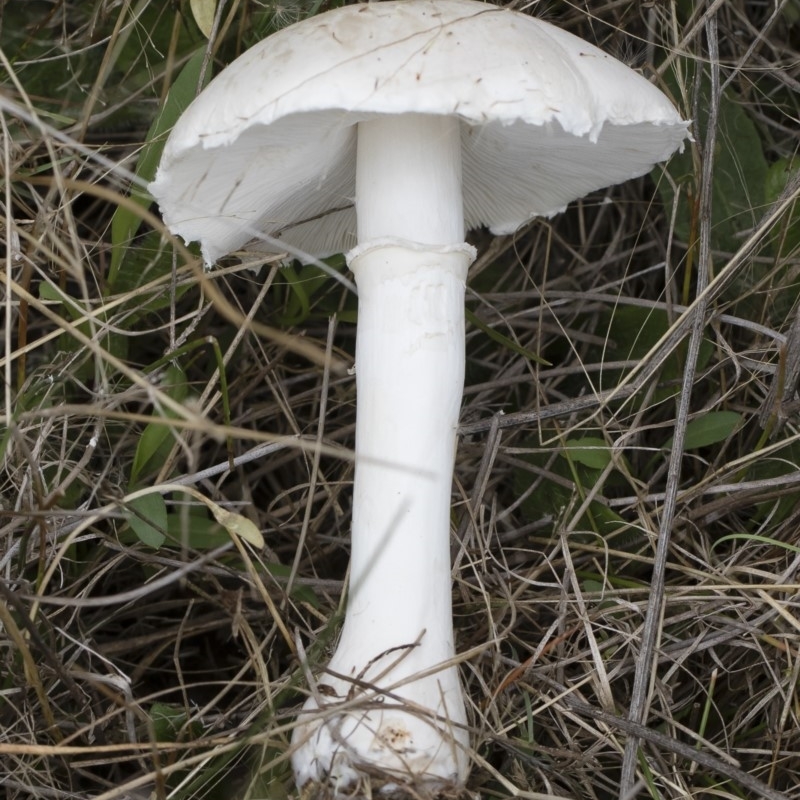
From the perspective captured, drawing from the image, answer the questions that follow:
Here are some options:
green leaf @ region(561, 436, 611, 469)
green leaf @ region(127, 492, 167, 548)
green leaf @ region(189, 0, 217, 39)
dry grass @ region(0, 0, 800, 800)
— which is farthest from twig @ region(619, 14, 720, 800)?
green leaf @ region(189, 0, 217, 39)

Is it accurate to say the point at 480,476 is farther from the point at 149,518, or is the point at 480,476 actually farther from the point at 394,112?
Result: the point at 394,112

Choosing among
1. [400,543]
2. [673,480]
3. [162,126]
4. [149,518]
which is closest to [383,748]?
[400,543]

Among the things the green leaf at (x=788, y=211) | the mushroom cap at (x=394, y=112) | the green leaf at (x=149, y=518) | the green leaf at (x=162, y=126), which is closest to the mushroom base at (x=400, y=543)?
the mushroom cap at (x=394, y=112)

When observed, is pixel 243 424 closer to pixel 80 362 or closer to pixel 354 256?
pixel 80 362

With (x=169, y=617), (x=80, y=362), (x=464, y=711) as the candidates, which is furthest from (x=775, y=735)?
(x=80, y=362)

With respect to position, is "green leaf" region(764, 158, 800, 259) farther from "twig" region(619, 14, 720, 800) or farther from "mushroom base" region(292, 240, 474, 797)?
"mushroom base" region(292, 240, 474, 797)

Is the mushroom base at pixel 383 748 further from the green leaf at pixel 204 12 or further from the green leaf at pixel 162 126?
the green leaf at pixel 204 12

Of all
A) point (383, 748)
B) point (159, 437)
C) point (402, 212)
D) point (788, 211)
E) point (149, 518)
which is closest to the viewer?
point (383, 748)

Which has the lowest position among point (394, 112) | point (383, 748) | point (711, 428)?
point (383, 748)
